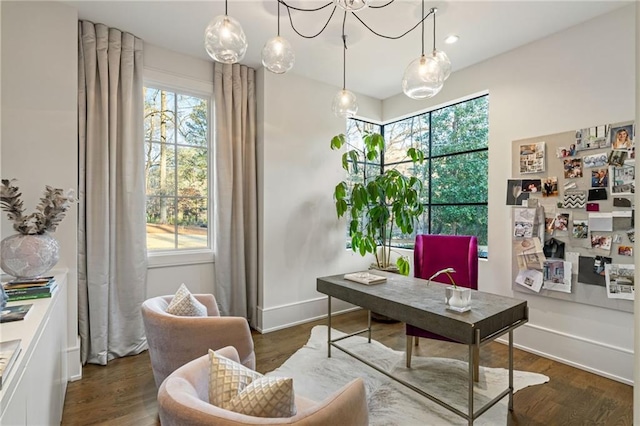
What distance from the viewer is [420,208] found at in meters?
3.73

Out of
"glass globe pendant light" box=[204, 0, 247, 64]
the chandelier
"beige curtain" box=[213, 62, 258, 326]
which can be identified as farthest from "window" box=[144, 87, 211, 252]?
"glass globe pendant light" box=[204, 0, 247, 64]

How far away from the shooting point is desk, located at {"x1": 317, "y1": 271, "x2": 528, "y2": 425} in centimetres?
171

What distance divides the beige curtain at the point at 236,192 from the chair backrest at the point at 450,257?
1.83 m

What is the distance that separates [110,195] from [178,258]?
2.91 ft

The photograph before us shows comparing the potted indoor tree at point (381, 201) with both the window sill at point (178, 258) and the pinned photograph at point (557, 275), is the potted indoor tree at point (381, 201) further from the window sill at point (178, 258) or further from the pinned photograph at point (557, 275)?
the window sill at point (178, 258)

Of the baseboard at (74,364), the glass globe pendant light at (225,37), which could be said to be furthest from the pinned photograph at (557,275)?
the baseboard at (74,364)

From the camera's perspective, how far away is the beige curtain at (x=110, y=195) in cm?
267

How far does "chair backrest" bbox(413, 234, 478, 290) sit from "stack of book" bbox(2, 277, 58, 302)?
2.73m

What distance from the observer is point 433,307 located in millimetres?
1931

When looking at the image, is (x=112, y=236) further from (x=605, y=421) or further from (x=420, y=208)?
(x=605, y=421)

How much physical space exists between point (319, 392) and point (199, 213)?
7.38ft

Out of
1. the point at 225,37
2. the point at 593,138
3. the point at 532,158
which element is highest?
the point at 225,37

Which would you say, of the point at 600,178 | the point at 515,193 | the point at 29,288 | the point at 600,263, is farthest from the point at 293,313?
the point at 600,178

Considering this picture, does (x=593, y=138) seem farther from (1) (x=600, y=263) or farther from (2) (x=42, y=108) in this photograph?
(2) (x=42, y=108)
